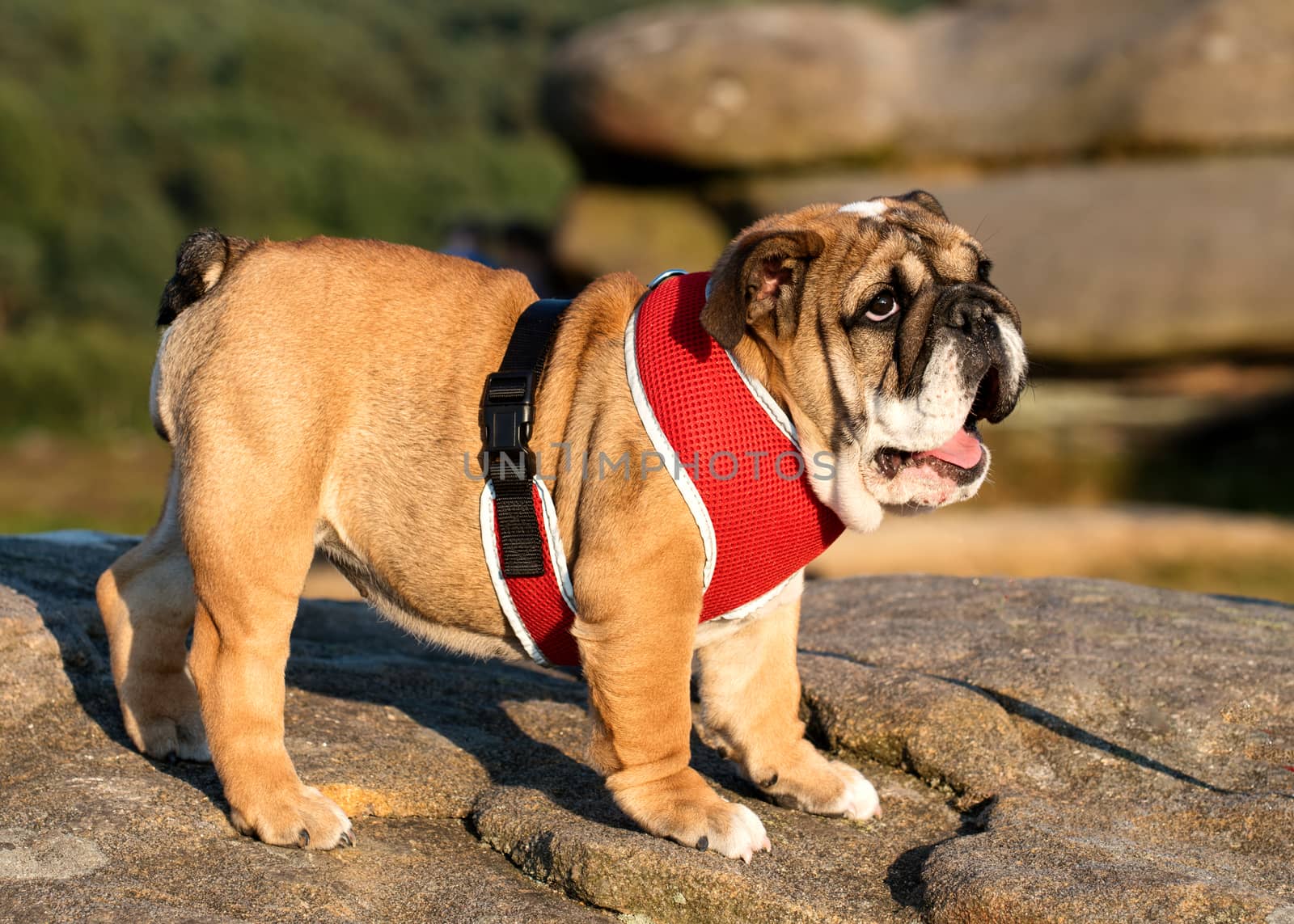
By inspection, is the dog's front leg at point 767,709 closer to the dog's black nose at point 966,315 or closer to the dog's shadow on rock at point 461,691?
the dog's shadow on rock at point 461,691

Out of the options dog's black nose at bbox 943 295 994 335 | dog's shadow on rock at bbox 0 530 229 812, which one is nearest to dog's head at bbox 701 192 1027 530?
dog's black nose at bbox 943 295 994 335

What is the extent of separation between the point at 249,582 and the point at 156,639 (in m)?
0.92

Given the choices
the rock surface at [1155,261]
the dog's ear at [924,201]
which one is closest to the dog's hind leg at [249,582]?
the dog's ear at [924,201]

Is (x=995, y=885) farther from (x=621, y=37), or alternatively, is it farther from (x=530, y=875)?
(x=621, y=37)

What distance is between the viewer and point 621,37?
20.3 m

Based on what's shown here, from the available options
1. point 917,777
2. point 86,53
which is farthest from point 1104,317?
point 86,53

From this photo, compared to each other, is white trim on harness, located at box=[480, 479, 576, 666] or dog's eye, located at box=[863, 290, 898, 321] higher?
dog's eye, located at box=[863, 290, 898, 321]

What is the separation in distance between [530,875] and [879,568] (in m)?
10.7

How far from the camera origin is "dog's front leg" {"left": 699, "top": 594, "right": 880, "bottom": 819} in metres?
4.77

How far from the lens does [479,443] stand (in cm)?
440

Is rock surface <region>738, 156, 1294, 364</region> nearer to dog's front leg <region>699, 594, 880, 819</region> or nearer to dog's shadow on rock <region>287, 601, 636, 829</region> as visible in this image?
dog's shadow on rock <region>287, 601, 636, 829</region>

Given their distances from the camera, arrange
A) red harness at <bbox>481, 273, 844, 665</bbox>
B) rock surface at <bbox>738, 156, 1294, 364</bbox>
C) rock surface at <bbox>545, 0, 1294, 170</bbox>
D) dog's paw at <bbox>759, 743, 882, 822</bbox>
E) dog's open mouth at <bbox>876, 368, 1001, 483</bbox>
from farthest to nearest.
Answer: rock surface at <bbox>545, 0, 1294, 170</bbox>
rock surface at <bbox>738, 156, 1294, 364</bbox>
dog's paw at <bbox>759, 743, 882, 822</bbox>
dog's open mouth at <bbox>876, 368, 1001, 483</bbox>
red harness at <bbox>481, 273, 844, 665</bbox>

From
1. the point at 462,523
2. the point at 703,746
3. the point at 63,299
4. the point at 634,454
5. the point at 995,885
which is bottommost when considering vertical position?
the point at 63,299

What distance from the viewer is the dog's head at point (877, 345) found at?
4.10m
